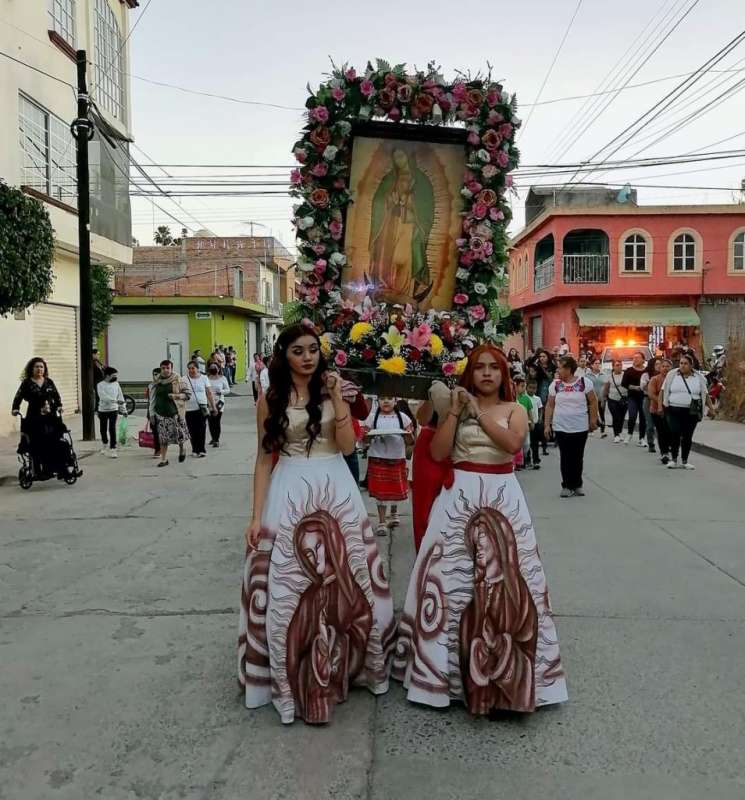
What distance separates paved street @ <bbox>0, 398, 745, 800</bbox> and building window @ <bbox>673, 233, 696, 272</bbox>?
28552 mm

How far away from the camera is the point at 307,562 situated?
358 cm

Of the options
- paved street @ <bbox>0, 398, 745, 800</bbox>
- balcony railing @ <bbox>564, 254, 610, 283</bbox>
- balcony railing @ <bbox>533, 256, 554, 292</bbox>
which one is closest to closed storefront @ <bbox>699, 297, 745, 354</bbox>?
balcony railing @ <bbox>564, 254, 610, 283</bbox>

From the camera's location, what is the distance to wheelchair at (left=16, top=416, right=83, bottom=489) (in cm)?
1006

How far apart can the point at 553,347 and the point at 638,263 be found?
5612 mm

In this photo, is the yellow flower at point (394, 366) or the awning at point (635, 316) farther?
the awning at point (635, 316)

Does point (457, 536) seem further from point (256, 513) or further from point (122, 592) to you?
point (122, 592)

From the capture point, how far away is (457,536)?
12.0 feet

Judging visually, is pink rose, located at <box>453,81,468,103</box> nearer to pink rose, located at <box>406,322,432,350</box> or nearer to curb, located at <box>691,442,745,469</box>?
pink rose, located at <box>406,322,432,350</box>

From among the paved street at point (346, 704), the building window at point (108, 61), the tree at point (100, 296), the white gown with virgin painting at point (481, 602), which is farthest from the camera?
the tree at point (100, 296)

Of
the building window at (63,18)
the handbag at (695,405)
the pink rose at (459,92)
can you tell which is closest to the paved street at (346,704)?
the pink rose at (459,92)

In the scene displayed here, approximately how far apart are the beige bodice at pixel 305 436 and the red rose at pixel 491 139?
2.16m

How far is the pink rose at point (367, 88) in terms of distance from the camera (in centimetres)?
479

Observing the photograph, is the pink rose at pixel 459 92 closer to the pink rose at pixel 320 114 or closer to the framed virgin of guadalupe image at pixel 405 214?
the framed virgin of guadalupe image at pixel 405 214

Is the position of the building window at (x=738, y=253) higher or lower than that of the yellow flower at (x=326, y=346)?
higher
